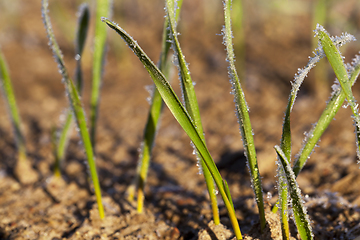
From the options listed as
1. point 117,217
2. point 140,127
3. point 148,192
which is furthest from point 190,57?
point 117,217

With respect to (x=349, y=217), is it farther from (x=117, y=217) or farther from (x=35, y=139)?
(x=35, y=139)

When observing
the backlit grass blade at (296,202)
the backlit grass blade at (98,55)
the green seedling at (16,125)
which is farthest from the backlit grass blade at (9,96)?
the backlit grass blade at (296,202)

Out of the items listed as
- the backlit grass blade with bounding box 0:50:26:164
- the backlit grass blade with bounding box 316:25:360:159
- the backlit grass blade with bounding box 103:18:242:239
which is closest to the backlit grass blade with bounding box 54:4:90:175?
the backlit grass blade with bounding box 0:50:26:164

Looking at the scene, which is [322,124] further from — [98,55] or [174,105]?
[98,55]

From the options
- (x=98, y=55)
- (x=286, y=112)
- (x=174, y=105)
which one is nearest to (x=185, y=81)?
(x=174, y=105)

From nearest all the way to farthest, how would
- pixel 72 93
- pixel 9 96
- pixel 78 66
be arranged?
pixel 72 93 → pixel 78 66 → pixel 9 96

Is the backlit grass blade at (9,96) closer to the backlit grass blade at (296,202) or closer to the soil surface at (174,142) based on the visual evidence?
the soil surface at (174,142)
